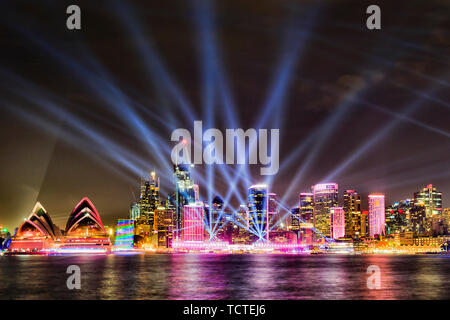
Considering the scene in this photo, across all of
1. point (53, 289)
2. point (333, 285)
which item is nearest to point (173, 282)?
point (53, 289)

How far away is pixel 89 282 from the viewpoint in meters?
64.6

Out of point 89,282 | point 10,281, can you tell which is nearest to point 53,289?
point 89,282
